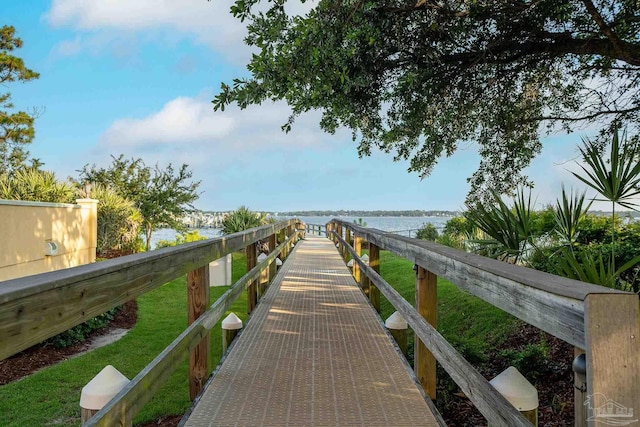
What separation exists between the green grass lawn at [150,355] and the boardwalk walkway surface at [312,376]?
3.74 ft

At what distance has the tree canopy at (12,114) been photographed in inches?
997

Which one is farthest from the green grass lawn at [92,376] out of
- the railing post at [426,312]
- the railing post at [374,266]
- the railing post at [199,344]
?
the railing post at [426,312]

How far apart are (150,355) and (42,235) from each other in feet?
18.3

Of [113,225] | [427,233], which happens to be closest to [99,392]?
[113,225]

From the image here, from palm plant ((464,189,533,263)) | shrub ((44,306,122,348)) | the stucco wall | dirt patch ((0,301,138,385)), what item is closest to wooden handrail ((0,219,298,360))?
palm plant ((464,189,533,263))

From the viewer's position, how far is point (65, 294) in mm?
1564

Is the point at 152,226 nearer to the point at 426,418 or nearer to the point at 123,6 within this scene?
the point at 123,6

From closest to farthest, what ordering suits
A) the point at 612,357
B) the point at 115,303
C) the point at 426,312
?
1. the point at 612,357
2. the point at 115,303
3. the point at 426,312

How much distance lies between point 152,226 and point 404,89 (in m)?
19.7

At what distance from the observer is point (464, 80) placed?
6.85 metres

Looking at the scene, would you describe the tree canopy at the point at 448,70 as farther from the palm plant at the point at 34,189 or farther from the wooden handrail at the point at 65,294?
the palm plant at the point at 34,189

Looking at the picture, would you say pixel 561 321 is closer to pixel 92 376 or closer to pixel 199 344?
pixel 199 344

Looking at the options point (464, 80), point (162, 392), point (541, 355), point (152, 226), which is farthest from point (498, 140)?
point (152, 226)

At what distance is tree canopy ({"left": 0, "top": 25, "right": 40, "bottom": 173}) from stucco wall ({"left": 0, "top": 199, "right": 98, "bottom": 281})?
14.4 meters
